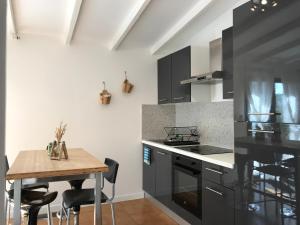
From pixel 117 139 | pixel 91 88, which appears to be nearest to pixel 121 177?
pixel 117 139

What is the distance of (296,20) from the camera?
5.57 feet

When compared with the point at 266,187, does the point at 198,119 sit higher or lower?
higher

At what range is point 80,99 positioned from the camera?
3.82m

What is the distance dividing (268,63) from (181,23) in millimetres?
1572

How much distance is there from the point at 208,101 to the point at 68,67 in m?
2.03

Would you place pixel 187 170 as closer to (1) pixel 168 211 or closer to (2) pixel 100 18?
(1) pixel 168 211

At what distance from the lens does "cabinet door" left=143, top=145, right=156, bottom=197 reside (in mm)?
3791

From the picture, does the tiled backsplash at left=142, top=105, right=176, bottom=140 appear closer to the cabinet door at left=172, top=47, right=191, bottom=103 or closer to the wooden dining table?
the cabinet door at left=172, top=47, right=191, bottom=103

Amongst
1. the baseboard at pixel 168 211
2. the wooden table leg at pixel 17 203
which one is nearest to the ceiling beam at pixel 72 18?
the wooden table leg at pixel 17 203

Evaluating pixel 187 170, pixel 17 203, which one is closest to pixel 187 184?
pixel 187 170

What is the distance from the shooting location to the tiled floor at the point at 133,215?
3285 millimetres

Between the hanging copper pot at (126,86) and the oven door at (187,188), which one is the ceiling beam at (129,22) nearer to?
the hanging copper pot at (126,86)

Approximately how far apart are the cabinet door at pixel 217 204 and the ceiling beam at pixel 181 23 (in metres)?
1.80

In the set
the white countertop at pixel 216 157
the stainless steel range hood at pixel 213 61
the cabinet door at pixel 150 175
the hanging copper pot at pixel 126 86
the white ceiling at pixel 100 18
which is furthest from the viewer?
the hanging copper pot at pixel 126 86
